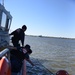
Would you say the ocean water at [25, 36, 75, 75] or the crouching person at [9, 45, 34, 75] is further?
the ocean water at [25, 36, 75, 75]

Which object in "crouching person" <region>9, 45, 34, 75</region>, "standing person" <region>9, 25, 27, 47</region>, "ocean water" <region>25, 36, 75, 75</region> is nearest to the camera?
"crouching person" <region>9, 45, 34, 75</region>

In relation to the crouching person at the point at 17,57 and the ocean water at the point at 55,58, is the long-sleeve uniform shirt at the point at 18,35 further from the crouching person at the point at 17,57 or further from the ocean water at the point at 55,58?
the ocean water at the point at 55,58

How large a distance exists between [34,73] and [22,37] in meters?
3.58

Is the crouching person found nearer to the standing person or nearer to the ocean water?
the standing person

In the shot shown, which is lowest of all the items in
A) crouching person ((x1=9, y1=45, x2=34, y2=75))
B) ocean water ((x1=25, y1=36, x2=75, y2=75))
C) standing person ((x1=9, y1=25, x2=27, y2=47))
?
ocean water ((x1=25, y1=36, x2=75, y2=75))

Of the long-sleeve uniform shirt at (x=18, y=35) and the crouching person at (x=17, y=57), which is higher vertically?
the long-sleeve uniform shirt at (x=18, y=35)

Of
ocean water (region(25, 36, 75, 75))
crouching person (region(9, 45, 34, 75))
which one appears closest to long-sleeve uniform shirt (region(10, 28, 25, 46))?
crouching person (region(9, 45, 34, 75))

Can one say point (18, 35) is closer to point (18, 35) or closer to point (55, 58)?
point (18, 35)

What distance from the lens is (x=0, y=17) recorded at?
10.5m

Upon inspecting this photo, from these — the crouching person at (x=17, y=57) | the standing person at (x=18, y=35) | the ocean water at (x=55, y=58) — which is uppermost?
the standing person at (x=18, y=35)

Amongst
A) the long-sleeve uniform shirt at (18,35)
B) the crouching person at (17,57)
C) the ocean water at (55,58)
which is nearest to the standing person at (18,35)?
the long-sleeve uniform shirt at (18,35)

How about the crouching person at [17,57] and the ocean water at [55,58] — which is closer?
the crouching person at [17,57]

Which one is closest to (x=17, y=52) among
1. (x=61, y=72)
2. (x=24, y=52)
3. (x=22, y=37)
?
(x=24, y=52)

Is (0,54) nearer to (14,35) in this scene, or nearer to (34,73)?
(14,35)
